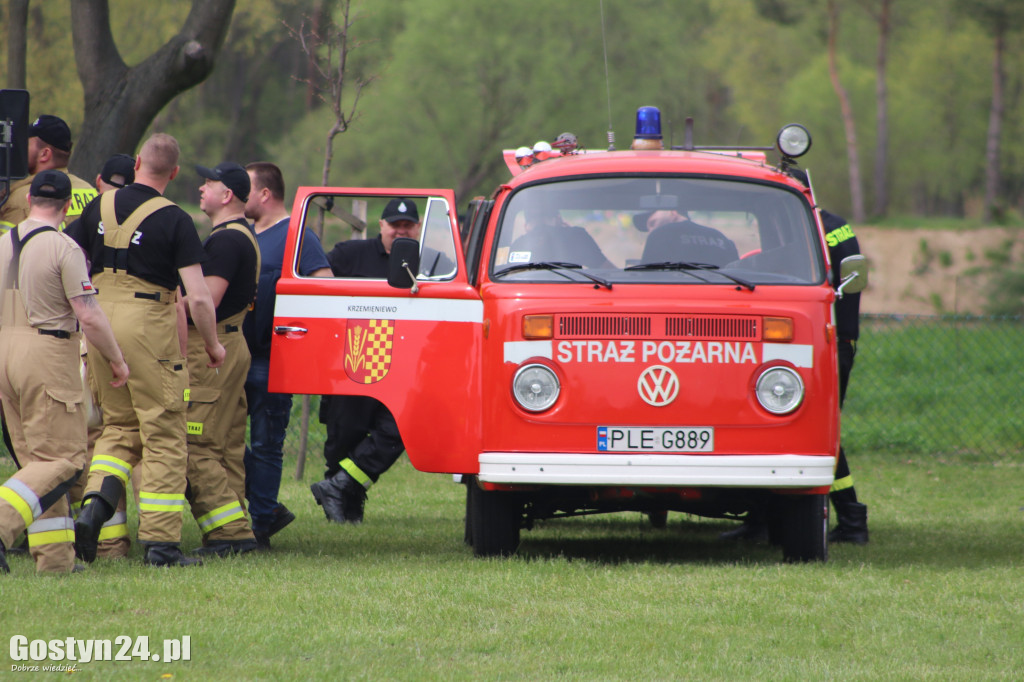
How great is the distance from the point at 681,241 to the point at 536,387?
1126 mm

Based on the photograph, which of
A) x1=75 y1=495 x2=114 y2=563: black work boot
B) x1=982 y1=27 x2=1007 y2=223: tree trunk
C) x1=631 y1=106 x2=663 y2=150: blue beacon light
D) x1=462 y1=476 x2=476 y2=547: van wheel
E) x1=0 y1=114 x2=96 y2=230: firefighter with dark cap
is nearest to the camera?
x1=75 y1=495 x2=114 y2=563: black work boot

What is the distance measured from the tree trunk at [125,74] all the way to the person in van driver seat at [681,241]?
6.83 m

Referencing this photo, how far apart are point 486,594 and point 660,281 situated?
184 cm

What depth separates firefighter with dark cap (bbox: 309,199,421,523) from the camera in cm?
790

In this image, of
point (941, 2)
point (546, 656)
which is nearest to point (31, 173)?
point (546, 656)

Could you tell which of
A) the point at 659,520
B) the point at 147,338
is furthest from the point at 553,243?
the point at 659,520

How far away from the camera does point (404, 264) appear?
6.64m

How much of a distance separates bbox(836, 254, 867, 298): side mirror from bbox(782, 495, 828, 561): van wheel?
3.59ft

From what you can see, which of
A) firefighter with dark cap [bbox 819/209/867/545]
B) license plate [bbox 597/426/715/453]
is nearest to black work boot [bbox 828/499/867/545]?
firefighter with dark cap [bbox 819/209/867/545]

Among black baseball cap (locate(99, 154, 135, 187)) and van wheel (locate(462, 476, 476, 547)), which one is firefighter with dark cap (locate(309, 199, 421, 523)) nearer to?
van wheel (locate(462, 476, 476, 547))

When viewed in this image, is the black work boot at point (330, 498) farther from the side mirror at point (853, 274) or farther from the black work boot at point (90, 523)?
the side mirror at point (853, 274)

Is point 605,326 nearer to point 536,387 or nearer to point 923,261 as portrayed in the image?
point 536,387

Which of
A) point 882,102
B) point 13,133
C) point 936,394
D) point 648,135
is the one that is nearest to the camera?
point 13,133

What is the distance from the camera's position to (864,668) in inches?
182
